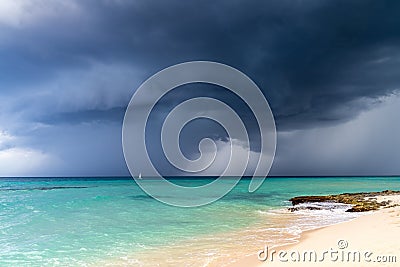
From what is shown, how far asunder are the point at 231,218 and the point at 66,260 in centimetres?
1355

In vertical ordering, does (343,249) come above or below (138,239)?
above

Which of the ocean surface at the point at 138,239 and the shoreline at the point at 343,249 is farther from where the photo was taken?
the ocean surface at the point at 138,239

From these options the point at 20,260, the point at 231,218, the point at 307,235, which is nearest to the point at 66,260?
the point at 20,260

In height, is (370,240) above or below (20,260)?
above

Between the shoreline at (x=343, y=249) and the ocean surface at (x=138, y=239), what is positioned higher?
the shoreline at (x=343, y=249)

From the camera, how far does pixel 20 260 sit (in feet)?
41.9

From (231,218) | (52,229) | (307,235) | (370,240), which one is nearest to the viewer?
(370,240)

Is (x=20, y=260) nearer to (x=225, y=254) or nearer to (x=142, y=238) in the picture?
(x=142, y=238)

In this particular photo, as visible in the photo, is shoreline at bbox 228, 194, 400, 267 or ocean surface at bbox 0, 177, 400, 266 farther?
ocean surface at bbox 0, 177, 400, 266

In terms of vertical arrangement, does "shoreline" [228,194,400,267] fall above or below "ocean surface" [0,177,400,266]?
above

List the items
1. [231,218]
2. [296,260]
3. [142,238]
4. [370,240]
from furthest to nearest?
[231,218], [142,238], [370,240], [296,260]

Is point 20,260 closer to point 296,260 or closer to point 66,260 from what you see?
point 66,260

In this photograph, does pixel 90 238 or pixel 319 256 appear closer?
pixel 319 256

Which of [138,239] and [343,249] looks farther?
[138,239]
